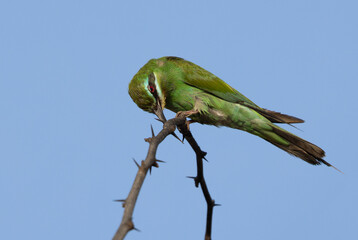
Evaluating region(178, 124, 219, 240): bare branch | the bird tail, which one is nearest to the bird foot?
region(178, 124, 219, 240): bare branch

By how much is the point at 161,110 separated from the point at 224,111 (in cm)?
72

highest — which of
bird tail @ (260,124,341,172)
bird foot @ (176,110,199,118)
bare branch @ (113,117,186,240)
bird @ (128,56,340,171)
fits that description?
bird @ (128,56,340,171)

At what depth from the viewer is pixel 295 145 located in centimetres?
468

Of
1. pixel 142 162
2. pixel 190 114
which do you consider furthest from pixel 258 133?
pixel 142 162

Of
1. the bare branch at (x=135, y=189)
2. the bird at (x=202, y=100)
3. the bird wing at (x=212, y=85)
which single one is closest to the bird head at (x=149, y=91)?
the bird at (x=202, y=100)

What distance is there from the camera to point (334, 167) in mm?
4012

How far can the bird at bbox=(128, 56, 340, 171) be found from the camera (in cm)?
492

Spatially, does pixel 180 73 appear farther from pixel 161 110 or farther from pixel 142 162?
pixel 142 162

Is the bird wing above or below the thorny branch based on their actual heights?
above

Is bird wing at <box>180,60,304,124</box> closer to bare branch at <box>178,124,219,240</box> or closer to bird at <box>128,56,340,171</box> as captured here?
bird at <box>128,56,340,171</box>

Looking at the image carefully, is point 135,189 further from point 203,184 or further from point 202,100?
point 202,100

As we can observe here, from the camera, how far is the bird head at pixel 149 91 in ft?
16.5

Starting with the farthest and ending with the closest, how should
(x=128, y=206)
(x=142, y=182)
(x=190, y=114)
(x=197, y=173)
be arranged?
(x=190, y=114) < (x=197, y=173) < (x=142, y=182) < (x=128, y=206)

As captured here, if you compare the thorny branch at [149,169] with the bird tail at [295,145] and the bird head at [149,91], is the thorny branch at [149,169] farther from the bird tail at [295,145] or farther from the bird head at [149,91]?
the bird tail at [295,145]
